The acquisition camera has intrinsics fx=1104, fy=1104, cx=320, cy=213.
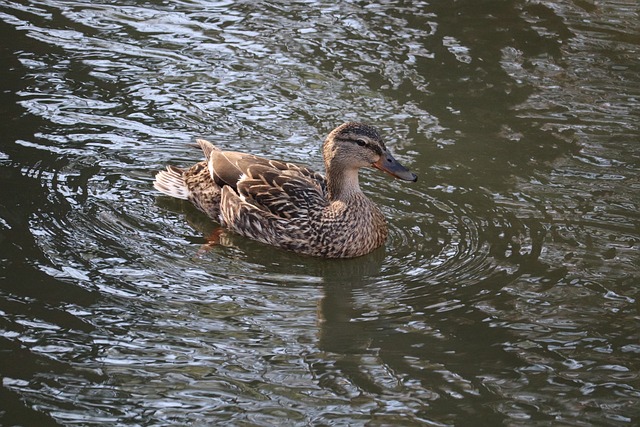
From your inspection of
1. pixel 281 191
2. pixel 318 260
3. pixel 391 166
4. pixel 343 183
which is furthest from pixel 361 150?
pixel 318 260

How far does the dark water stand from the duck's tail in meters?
0.14

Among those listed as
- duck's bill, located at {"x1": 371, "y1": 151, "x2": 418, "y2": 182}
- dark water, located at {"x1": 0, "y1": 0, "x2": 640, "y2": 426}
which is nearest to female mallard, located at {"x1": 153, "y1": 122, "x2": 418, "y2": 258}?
duck's bill, located at {"x1": 371, "y1": 151, "x2": 418, "y2": 182}

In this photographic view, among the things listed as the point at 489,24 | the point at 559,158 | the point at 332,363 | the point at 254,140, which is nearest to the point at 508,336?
the point at 332,363

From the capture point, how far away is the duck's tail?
32.6 ft

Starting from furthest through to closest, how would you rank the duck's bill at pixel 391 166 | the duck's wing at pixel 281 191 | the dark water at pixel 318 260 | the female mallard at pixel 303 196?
the duck's wing at pixel 281 191 < the duck's bill at pixel 391 166 < the female mallard at pixel 303 196 < the dark water at pixel 318 260

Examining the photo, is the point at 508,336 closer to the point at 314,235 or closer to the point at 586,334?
the point at 586,334

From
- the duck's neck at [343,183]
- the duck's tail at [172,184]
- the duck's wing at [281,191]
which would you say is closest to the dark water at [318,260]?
the duck's tail at [172,184]

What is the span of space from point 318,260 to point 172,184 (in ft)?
5.44

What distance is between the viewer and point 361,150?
9.30 meters

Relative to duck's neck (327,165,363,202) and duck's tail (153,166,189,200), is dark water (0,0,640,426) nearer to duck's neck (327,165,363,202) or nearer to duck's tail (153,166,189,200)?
duck's tail (153,166,189,200)

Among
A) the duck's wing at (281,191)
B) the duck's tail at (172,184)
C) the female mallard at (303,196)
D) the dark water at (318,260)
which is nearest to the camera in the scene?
the dark water at (318,260)

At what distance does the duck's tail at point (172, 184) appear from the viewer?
9.92 m

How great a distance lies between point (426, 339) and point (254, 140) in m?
3.89

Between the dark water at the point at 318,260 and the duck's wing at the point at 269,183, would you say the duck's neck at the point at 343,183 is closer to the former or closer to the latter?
the duck's wing at the point at 269,183
